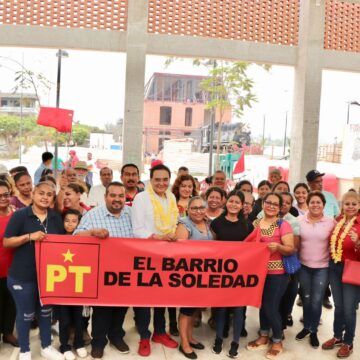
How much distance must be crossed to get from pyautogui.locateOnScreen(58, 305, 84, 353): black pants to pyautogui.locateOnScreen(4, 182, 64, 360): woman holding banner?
11 centimetres

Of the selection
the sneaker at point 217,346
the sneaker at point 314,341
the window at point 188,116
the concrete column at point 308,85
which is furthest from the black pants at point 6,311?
the window at point 188,116

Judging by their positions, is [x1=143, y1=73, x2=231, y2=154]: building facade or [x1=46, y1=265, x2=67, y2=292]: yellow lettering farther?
[x1=143, y1=73, x2=231, y2=154]: building facade

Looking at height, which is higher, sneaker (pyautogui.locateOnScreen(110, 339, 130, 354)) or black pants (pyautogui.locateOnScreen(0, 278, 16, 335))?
black pants (pyautogui.locateOnScreen(0, 278, 16, 335))

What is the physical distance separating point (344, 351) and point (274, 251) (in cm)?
111

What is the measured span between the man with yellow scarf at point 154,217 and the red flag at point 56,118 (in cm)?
537

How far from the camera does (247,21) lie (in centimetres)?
873

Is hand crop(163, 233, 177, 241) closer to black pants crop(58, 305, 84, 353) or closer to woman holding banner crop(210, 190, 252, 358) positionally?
woman holding banner crop(210, 190, 252, 358)

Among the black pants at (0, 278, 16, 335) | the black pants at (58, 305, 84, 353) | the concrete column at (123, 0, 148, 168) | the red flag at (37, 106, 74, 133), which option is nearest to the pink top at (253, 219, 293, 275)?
the black pants at (58, 305, 84, 353)

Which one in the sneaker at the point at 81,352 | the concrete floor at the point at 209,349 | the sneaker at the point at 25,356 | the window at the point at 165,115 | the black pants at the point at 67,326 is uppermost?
the window at the point at 165,115

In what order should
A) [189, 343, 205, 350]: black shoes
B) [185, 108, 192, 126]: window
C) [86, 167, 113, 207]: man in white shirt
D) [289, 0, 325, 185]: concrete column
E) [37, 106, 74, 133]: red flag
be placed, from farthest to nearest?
[185, 108, 192, 126]: window
[289, 0, 325, 185]: concrete column
[37, 106, 74, 133]: red flag
[86, 167, 113, 207]: man in white shirt
[189, 343, 205, 350]: black shoes

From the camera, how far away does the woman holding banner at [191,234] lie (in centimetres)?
354

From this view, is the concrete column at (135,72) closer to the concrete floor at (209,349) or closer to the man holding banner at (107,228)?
the concrete floor at (209,349)

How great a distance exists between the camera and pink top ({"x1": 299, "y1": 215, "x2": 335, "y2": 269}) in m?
3.67

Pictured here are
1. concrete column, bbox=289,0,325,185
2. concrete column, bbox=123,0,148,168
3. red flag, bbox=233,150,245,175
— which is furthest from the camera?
red flag, bbox=233,150,245,175
